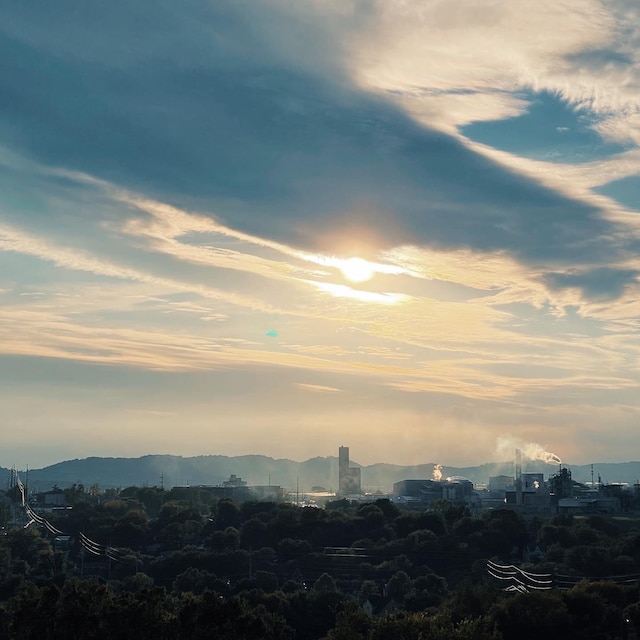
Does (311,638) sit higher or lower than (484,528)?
lower

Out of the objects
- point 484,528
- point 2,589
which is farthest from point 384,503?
point 2,589

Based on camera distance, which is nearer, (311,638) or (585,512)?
(311,638)

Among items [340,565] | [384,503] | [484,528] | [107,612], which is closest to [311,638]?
[107,612]

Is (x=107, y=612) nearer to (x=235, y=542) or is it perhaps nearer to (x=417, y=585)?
(x=417, y=585)

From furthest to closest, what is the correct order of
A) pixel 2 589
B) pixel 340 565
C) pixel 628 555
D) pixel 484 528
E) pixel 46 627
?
pixel 484 528, pixel 340 565, pixel 628 555, pixel 2 589, pixel 46 627

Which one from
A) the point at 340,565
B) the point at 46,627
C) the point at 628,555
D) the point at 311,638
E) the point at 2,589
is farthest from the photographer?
the point at 340,565

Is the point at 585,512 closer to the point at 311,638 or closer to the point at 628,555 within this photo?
the point at 628,555
